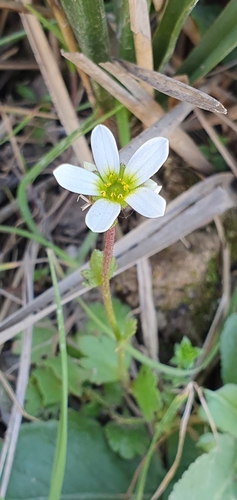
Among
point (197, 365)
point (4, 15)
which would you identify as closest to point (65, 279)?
point (197, 365)

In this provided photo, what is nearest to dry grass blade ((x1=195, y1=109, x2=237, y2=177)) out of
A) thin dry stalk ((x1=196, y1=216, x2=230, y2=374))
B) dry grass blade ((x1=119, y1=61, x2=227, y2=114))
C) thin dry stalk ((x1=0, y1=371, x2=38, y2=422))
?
thin dry stalk ((x1=196, y1=216, x2=230, y2=374))

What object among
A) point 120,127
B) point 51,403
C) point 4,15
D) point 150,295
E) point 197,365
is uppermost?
point 4,15

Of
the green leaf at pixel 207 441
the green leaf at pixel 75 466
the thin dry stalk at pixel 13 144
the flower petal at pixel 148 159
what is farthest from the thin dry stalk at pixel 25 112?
the green leaf at pixel 207 441

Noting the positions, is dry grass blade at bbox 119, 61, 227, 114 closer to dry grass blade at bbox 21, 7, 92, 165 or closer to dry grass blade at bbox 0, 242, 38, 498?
dry grass blade at bbox 21, 7, 92, 165

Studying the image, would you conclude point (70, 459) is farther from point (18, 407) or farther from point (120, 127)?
point (120, 127)

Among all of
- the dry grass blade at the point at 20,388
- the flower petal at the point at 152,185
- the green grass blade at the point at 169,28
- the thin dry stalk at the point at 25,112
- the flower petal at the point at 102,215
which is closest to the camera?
the flower petal at the point at 102,215

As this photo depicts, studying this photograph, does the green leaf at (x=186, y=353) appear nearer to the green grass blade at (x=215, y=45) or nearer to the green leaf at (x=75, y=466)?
the green leaf at (x=75, y=466)
